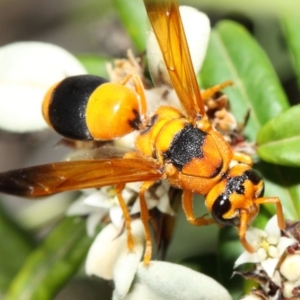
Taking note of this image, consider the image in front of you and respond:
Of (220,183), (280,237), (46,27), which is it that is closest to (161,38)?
(220,183)

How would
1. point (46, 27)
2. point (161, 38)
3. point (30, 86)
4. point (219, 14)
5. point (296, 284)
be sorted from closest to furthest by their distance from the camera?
point (296, 284) < point (161, 38) < point (30, 86) < point (219, 14) < point (46, 27)

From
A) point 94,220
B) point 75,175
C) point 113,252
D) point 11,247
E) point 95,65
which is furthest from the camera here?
point 11,247

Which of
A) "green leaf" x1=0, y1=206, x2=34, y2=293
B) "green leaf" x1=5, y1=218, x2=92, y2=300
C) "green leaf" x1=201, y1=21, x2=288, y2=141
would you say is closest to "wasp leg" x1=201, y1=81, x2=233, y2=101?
"green leaf" x1=201, y1=21, x2=288, y2=141

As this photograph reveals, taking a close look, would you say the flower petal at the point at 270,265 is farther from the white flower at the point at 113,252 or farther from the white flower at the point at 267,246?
the white flower at the point at 113,252

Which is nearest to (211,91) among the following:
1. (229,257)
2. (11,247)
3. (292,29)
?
(292,29)

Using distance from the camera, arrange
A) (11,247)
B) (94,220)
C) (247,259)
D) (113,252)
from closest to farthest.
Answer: (247,259)
(113,252)
(94,220)
(11,247)

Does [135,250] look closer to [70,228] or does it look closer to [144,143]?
[144,143]

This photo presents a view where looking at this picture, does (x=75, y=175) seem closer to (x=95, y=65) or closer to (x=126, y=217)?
(x=126, y=217)
